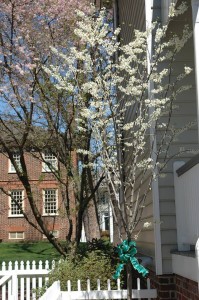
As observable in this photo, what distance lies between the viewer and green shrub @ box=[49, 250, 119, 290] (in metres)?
7.22

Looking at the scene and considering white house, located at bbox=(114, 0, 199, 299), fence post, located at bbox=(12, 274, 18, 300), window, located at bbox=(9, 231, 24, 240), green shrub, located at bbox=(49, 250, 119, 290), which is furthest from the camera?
window, located at bbox=(9, 231, 24, 240)

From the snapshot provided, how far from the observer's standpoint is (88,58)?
18.9ft

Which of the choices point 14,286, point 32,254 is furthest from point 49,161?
point 32,254

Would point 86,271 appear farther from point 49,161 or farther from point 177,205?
point 49,161

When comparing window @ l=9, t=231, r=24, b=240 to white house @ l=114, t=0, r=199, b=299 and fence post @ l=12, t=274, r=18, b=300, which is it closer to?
fence post @ l=12, t=274, r=18, b=300

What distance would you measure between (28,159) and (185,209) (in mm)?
25867

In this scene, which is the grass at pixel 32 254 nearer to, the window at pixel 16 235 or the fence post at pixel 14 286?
the window at pixel 16 235

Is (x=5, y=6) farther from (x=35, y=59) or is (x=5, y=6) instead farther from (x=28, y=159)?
(x=28, y=159)

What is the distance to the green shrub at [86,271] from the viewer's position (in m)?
7.22

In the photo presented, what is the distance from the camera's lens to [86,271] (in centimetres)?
729

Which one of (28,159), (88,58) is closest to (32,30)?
(88,58)

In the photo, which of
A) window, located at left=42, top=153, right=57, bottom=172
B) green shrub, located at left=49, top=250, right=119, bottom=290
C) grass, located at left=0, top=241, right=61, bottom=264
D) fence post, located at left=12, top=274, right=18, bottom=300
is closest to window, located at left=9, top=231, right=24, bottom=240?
grass, located at left=0, top=241, right=61, bottom=264

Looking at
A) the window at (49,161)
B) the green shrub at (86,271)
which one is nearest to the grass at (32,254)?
the window at (49,161)

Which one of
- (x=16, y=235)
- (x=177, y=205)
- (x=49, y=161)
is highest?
(x=49, y=161)
